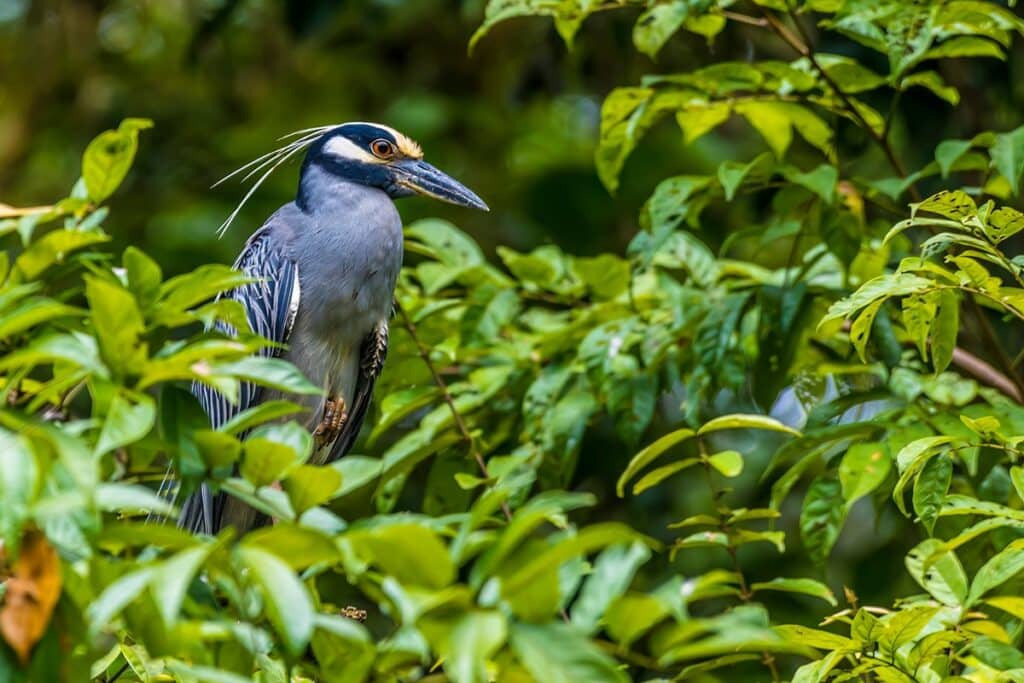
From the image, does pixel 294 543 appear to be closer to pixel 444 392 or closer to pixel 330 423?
pixel 444 392

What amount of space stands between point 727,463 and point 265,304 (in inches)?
58.5

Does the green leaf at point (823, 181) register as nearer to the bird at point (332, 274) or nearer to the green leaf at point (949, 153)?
the green leaf at point (949, 153)

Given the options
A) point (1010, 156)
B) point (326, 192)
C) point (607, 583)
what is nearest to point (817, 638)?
point (607, 583)

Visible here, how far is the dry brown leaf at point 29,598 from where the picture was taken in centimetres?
121

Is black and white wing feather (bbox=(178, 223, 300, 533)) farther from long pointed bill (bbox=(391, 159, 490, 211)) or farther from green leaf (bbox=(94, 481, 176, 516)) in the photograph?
green leaf (bbox=(94, 481, 176, 516))

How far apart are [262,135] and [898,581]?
3.18 m

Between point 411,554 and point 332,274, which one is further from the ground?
point 411,554

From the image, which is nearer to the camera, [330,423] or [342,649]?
[342,649]

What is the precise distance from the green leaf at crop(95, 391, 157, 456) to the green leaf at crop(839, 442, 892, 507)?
152cm

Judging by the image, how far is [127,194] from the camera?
611 centimetres

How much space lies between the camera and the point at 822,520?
102 inches

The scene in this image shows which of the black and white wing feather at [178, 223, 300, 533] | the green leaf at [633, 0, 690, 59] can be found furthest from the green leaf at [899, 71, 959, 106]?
the black and white wing feather at [178, 223, 300, 533]

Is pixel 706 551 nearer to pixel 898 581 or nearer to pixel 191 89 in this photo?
pixel 898 581

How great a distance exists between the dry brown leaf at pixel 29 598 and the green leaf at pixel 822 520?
1687 millimetres
